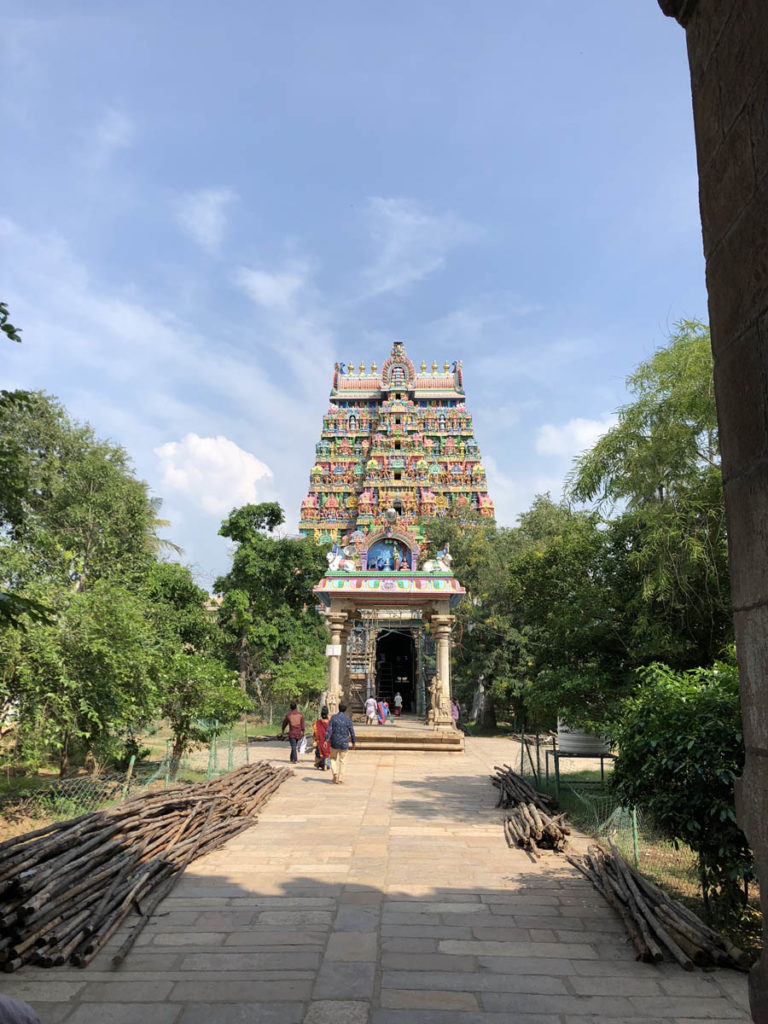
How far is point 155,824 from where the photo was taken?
657 cm

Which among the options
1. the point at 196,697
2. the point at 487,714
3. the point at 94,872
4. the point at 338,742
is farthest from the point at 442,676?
the point at 94,872

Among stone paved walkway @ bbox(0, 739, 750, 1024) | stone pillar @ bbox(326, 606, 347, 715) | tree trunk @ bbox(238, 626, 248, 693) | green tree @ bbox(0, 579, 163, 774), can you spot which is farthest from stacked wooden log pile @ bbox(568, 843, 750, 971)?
tree trunk @ bbox(238, 626, 248, 693)

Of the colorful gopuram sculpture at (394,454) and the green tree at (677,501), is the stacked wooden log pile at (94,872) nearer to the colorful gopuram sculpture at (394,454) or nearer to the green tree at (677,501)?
the green tree at (677,501)

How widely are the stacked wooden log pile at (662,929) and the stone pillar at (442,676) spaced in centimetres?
1241

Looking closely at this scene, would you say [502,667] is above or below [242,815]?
above

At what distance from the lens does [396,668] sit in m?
36.4

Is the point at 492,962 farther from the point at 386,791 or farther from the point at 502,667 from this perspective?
the point at 502,667

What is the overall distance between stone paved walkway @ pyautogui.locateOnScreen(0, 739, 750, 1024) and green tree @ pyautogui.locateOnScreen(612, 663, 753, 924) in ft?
2.57

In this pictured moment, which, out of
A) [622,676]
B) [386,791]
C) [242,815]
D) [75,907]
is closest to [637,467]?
[622,676]

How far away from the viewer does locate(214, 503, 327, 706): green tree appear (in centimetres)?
2495

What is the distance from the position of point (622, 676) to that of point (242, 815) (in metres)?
5.73

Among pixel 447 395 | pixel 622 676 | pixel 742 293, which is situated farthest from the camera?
pixel 447 395

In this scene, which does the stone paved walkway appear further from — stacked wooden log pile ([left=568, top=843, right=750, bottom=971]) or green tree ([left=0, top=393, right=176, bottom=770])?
green tree ([left=0, top=393, right=176, bottom=770])

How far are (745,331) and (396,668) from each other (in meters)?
35.3
